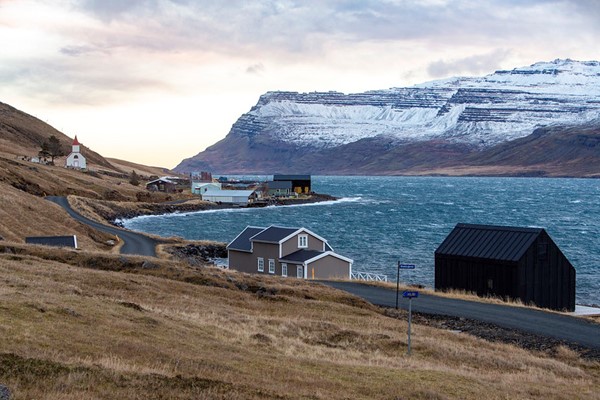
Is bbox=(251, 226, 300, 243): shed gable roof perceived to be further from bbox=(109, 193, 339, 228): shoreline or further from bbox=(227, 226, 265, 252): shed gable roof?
bbox=(109, 193, 339, 228): shoreline

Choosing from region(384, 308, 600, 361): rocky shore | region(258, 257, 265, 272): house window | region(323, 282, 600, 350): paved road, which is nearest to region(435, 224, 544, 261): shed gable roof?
region(323, 282, 600, 350): paved road

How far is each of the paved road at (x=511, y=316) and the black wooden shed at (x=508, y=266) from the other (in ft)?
10.5

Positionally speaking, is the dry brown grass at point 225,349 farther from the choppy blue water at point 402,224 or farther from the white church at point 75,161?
the white church at point 75,161

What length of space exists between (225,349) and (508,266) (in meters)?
24.3

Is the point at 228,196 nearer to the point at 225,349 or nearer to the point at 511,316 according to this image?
the point at 511,316

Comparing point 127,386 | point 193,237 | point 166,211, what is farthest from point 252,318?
point 166,211

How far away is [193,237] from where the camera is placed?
319 feet

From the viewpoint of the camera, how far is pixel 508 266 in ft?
135

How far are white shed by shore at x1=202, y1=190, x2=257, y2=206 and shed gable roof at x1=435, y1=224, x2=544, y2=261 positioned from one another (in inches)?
5146

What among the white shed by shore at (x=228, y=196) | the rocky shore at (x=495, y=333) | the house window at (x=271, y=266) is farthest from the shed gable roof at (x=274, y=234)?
the white shed by shore at (x=228, y=196)

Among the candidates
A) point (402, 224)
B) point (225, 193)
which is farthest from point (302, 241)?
point (225, 193)

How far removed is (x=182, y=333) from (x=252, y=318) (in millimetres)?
6464

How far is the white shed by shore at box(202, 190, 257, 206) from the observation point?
17412 cm

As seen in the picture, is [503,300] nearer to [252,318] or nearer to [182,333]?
[252,318]
